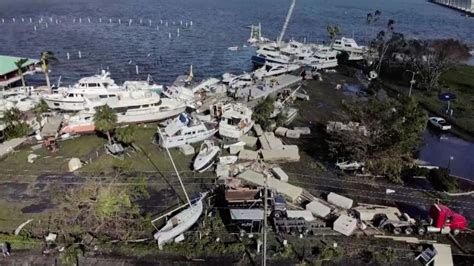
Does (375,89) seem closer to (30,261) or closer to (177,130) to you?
(177,130)

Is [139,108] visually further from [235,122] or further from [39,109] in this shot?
[235,122]

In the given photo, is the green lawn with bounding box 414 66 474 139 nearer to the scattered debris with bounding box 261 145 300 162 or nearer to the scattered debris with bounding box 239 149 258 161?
the scattered debris with bounding box 261 145 300 162

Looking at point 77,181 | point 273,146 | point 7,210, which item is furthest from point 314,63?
point 7,210

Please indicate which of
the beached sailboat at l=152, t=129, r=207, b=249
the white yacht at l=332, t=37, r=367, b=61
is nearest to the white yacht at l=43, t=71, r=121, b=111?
the beached sailboat at l=152, t=129, r=207, b=249

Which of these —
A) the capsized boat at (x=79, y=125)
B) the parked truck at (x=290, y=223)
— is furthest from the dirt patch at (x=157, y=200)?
the capsized boat at (x=79, y=125)

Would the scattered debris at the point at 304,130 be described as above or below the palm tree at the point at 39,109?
below

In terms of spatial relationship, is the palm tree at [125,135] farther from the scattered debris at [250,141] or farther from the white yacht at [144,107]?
the scattered debris at [250,141]
